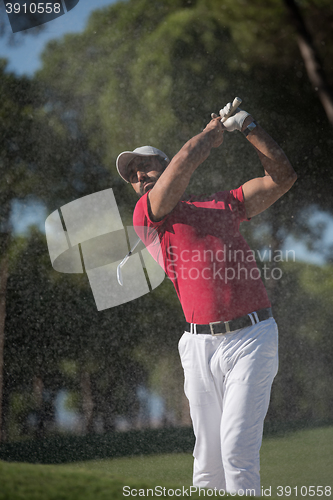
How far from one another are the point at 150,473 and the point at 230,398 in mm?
2448

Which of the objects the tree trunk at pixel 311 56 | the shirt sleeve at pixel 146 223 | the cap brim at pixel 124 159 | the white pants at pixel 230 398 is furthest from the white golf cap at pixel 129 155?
the tree trunk at pixel 311 56

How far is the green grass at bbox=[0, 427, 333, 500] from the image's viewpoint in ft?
3.32

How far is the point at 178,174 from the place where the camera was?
164 centimetres

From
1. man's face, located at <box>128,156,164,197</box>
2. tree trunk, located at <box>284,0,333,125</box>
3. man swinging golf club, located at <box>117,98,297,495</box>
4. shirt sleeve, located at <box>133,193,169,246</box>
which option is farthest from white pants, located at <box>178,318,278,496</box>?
tree trunk, located at <box>284,0,333,125</box>

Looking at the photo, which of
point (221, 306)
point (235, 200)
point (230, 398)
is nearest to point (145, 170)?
point (235, 200)

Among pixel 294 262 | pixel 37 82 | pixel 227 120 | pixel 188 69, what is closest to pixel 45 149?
pixel 37 82

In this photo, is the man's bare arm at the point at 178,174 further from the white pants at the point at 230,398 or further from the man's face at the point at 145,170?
the white pants at the point at 230,398

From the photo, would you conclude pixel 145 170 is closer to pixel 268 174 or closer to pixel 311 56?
pixel 268 174

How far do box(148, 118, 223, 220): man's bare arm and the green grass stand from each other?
87cm

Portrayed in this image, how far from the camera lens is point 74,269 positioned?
6730 mm

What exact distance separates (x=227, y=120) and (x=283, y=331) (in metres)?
5.36

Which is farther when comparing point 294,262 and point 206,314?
point 294,262

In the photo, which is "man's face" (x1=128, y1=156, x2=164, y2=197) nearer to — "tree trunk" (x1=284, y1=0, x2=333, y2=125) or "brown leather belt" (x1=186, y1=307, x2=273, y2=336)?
"brown leather belt" (x1=186, y1=307, x2=273, y2=336)

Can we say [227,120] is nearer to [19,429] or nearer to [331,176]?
[331,176]
